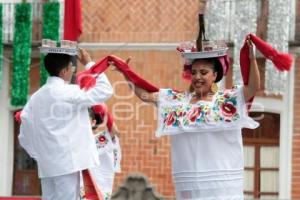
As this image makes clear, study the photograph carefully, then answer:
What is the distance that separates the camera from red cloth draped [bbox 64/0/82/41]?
680 cm

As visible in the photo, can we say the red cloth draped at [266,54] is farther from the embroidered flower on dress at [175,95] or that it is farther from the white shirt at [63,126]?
the white shirt at [63,126]

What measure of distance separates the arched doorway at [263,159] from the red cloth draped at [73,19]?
6271 millimetres

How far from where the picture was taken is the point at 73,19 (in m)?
6.83

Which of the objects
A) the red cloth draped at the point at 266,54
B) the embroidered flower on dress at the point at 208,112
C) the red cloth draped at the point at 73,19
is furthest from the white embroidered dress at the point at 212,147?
the red cloth draped at the point at 73,19

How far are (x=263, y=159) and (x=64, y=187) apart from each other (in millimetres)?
7007

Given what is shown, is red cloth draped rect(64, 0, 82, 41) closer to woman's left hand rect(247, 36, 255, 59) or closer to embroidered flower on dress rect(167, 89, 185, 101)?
embroidered flower on dress rect(167, 89, 185, 101)

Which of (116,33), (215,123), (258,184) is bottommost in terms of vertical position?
(258,184)

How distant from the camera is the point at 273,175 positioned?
42.2 ft

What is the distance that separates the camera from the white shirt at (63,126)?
20.0 ft

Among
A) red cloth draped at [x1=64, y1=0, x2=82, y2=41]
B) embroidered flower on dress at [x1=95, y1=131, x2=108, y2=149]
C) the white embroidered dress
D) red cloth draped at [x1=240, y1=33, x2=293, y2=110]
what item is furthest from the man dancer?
embroidered flower on dress at [x1=95, y1=131, x2=108, y2=149]

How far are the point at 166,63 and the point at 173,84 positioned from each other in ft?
0.98

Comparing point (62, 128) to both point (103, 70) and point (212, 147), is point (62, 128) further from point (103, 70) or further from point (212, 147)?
point (212, 147)

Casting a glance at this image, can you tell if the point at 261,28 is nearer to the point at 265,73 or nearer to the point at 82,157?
the point at 265,73

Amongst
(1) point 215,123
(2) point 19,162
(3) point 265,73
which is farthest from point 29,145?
(2) point 19,162
